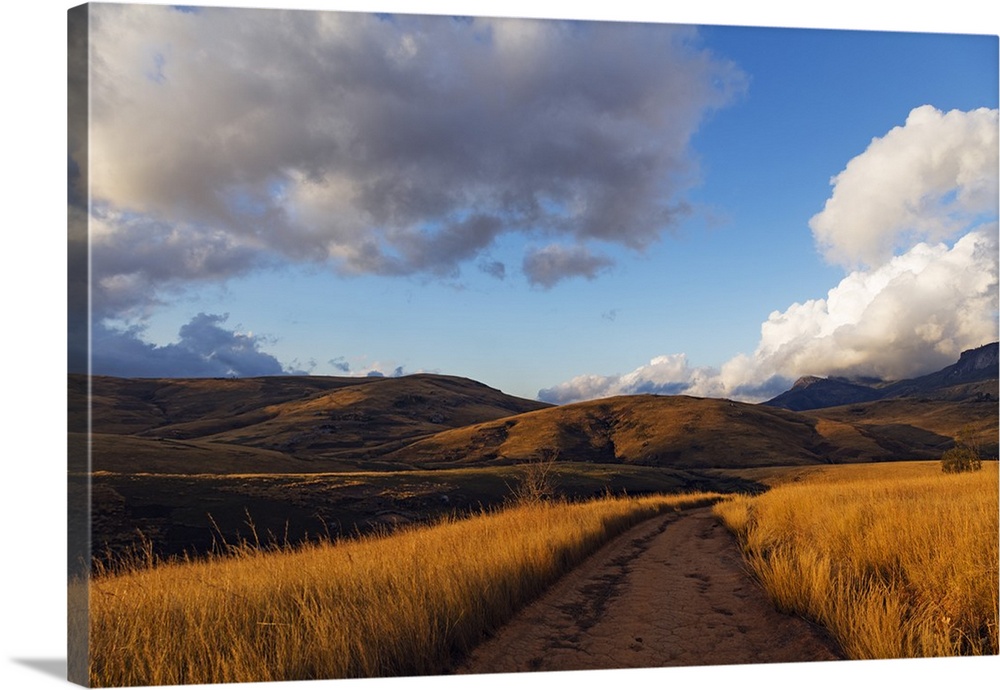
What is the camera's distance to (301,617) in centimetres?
535

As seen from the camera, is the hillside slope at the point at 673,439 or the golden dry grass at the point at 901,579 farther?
the hillside slope at the point at 673,439

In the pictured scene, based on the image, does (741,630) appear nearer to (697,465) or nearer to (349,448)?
(697,465)

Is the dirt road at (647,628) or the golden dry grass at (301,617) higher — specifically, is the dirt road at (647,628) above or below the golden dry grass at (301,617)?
below

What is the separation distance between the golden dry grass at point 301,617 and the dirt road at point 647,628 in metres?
0.32

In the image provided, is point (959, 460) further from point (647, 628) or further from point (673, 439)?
point (673, 439)

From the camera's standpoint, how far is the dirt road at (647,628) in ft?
19.3

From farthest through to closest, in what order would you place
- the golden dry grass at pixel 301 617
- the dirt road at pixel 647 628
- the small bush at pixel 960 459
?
1. the small bush at pixel 960 459
2. the dirt road at pixel 647 628
3. the golden dry grass at pixel 301 617

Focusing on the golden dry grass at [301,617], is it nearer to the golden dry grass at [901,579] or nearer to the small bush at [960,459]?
the golden dry grass at [901,579]

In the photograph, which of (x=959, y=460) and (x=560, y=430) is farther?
(x=560, y=430)

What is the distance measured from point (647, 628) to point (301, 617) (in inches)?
129

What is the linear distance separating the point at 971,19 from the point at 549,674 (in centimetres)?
875

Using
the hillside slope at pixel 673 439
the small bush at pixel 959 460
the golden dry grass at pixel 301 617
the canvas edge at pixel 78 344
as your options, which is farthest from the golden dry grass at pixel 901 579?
the hillside slope at pixel 673 439

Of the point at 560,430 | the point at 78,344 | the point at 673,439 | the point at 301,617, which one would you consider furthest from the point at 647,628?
the point at 560,430

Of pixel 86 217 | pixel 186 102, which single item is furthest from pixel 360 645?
pixel 186 102
